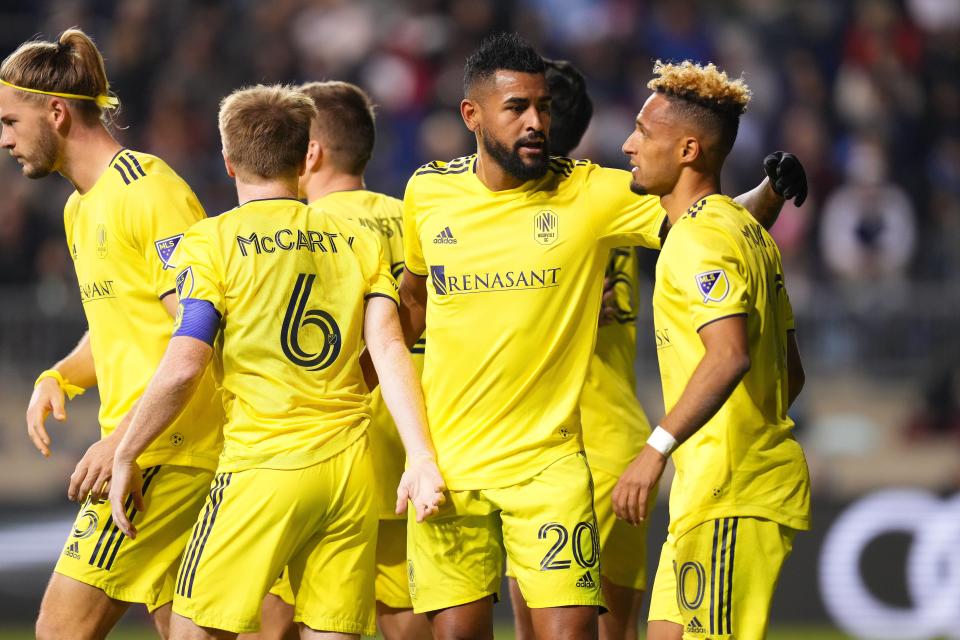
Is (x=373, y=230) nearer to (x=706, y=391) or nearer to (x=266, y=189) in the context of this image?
(x=266, y=189)

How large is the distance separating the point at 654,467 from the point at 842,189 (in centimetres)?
892

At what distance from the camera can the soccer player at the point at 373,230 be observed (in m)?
6.70

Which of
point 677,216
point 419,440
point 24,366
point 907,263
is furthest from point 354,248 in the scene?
point 907,263

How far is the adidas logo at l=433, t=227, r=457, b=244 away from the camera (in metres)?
5.84

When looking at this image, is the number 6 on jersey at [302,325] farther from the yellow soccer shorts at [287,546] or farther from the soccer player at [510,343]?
the soccer player at [510,343]

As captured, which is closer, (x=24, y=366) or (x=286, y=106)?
(x=286, y=106)

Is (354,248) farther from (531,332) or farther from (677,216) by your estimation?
(677,216)

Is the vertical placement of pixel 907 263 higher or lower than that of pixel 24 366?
higher

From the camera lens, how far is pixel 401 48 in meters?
14.4

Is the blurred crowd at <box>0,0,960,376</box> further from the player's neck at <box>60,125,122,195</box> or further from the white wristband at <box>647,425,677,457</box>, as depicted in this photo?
the white wristband at <box>647,425,677,457</box>

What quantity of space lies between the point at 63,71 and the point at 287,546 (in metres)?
2.20

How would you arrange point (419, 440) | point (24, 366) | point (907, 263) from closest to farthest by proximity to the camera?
point (419, 440), point (24, 366), point (907, 263)

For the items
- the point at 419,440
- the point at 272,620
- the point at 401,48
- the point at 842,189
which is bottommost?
the point at 272,620

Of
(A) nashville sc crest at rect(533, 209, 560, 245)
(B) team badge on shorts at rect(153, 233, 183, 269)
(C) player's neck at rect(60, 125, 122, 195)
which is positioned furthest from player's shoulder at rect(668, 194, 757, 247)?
(C) player's neck at rect(60, 125, 122, 195)
